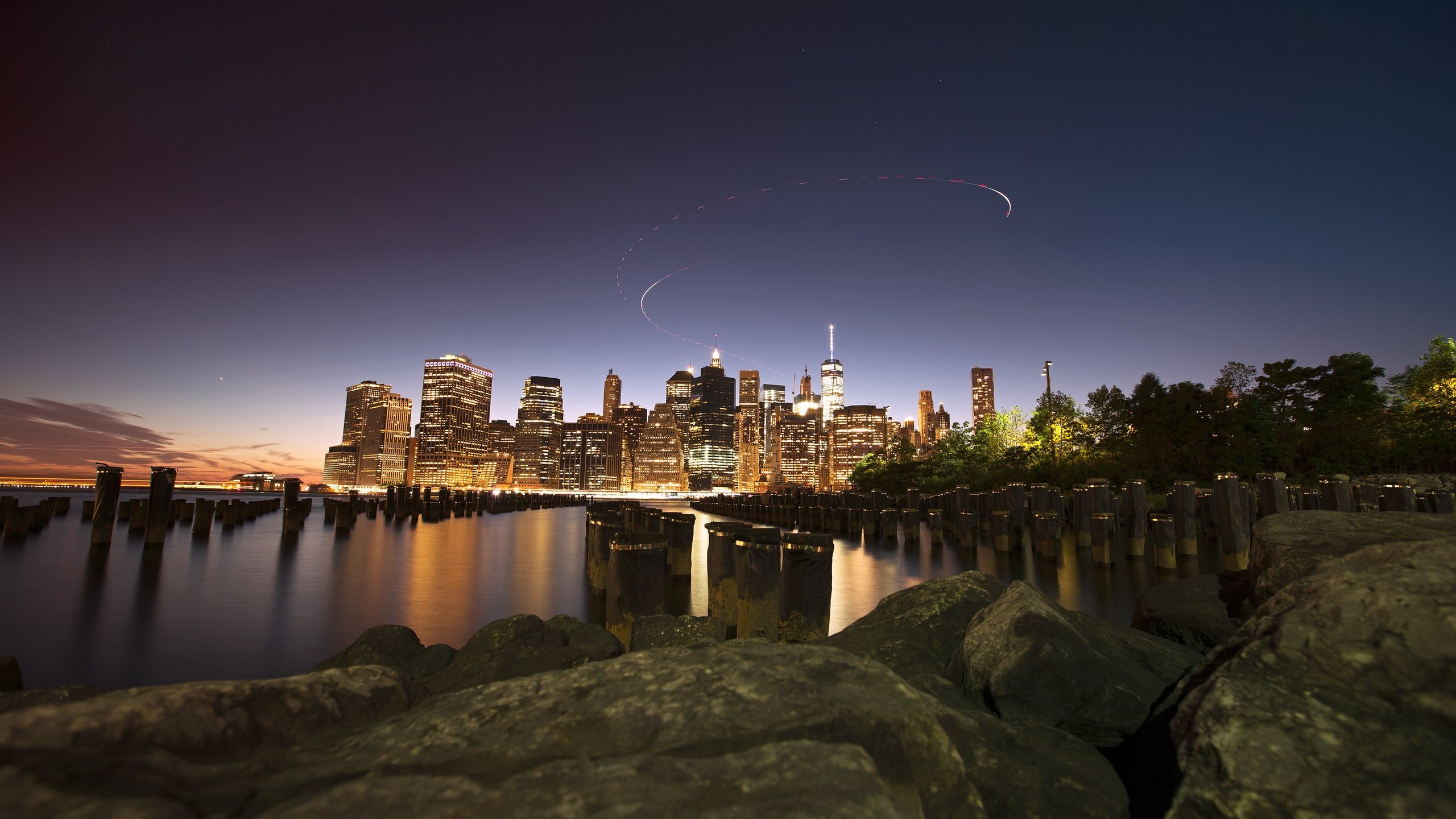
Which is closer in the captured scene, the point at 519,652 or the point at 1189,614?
the point at 519,652

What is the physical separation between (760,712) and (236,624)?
46.0 ft

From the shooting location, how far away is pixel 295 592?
51.7 ft

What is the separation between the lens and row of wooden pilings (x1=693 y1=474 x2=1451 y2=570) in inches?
602

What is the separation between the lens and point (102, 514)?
73.2 feet

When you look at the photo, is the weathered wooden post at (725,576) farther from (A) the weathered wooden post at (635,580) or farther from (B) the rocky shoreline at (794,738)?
(B) the rocky shoreline at (794,738)

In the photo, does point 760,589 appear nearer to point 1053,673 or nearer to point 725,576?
point 725,576

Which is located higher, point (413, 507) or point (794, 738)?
point (794, 738)

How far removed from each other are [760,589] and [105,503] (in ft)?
86.3

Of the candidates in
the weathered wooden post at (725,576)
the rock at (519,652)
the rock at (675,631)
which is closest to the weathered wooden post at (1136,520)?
the weathered wooden post at (725,576)

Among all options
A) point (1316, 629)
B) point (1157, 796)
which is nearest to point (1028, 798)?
point (1157, 796)

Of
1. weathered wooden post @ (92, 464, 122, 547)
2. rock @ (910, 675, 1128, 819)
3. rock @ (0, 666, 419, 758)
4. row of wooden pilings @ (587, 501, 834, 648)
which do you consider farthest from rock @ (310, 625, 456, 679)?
weathered wooden post @ (92, 464, 122, 547)

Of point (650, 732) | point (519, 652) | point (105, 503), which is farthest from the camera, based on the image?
point (105, 503)

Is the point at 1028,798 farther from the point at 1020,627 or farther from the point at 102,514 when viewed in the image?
the point at 102,514

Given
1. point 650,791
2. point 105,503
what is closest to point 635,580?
point 650,791
